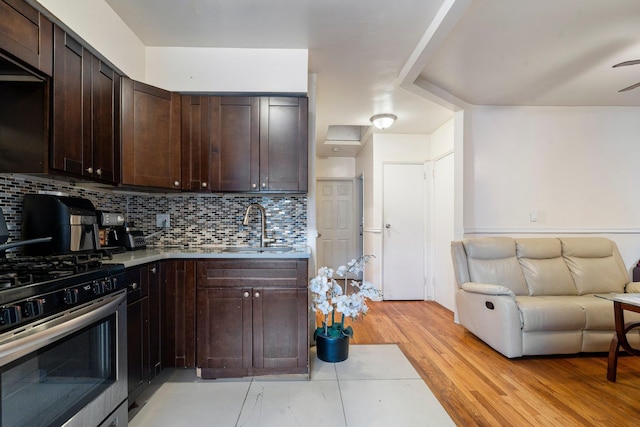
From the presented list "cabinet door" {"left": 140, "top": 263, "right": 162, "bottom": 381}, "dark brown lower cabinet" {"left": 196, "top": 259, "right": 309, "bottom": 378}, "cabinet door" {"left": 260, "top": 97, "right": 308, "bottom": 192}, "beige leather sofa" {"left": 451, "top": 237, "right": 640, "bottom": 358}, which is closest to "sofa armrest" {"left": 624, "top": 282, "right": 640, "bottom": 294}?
"beige leather sofa" {"left": 451, "top": 237, "right": 640, "bottom": 358}

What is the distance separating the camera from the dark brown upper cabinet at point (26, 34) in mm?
1203

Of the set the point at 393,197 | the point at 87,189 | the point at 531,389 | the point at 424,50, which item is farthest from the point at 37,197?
the point at 393,197

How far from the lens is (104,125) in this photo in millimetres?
1797

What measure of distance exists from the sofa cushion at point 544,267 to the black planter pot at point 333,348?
6.17ft

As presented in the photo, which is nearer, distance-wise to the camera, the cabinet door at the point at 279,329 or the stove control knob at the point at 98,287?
the stove control knob at the point at 98,287

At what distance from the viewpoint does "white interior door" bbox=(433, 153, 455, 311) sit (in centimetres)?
356

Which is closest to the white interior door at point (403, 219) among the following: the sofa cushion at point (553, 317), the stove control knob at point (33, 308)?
the sofa cushion at point (553, 317)

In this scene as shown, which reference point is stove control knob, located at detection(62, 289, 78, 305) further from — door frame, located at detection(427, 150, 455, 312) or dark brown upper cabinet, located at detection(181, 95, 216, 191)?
door frame, located at detection(427, 150, 455, 312)

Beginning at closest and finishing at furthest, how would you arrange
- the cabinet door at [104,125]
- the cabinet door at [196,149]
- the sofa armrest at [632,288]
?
the cabinet door at [104,125] → the cabinet door at [196,149] → the sofa armrest at [632,288]

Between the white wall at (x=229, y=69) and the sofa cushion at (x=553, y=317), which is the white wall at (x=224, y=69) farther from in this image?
the sofa cushion at (x=553, y=317)

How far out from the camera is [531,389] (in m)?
1.91

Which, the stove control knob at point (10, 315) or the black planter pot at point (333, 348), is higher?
the stove control knob at point (10, 315)

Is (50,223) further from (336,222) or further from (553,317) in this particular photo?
(336,222)

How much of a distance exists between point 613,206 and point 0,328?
188 inches
